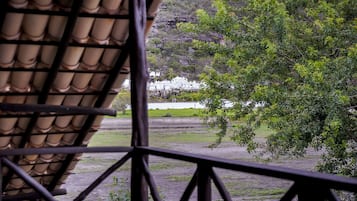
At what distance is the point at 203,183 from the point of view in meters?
1.70

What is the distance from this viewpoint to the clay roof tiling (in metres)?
2.51

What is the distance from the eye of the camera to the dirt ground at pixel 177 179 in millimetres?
10609

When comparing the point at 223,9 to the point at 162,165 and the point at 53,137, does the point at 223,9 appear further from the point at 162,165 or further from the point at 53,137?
the point at 162,165

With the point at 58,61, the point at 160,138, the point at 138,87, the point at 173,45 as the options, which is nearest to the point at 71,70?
the point at 58,61

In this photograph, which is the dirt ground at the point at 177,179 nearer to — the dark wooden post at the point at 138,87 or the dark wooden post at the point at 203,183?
the dark wooden post at the point at 138,87

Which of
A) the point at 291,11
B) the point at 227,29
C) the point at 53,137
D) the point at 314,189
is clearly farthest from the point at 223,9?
the point at 314,189

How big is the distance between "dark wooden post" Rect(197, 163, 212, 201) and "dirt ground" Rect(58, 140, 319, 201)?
5900 mm

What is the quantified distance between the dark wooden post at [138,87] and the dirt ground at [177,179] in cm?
497

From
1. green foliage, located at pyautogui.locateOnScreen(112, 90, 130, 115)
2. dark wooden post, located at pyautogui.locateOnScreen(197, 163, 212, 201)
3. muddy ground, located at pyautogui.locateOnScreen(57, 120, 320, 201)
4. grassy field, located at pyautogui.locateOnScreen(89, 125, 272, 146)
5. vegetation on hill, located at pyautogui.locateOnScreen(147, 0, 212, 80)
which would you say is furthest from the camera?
vegetation on hill, located at pyautogui.locateOnScreen(147, 0, 212, 80)

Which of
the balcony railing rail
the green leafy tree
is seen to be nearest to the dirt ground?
the green leafy tree

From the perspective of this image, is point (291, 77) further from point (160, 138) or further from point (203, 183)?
point (160, 138)

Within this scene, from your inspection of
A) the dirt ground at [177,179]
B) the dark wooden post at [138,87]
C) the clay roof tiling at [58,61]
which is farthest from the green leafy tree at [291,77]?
the dark wooden post at [138,87]

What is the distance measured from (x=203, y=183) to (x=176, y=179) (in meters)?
10.9

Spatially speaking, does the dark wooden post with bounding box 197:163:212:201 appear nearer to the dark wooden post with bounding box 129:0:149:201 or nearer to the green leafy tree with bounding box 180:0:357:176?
the dark wooden post with bounding box 129:0:149:201
